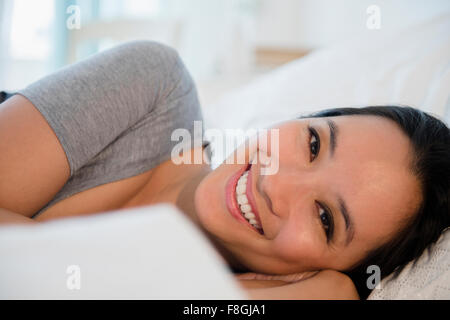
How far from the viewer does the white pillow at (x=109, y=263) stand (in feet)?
1.05

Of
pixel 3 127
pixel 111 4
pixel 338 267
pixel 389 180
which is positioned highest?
pixel 111 4

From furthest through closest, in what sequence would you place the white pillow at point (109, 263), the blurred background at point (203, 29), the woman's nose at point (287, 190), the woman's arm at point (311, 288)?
1. the blurred background at point (203, 29)
2. the woman's nose at point (287, 190)
3. the woman's arm at point (311, 288)
4. the white pillow at point (109, 263)

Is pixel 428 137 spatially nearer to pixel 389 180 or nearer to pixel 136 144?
pixel 389 180

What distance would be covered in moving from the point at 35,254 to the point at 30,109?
561 millimetres

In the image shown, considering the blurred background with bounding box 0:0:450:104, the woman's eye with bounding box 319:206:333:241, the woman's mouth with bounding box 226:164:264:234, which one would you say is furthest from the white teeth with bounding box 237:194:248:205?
the blurred background with bounding box 0:0:450:104

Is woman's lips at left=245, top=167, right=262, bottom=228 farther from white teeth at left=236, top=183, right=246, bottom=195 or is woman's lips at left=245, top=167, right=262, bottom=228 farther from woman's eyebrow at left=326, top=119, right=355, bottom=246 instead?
woman's eyebrow at left=326, top=119, right=355, bottom=246

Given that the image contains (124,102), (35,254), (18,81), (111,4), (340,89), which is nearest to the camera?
(35,254)

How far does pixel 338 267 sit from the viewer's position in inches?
30.9

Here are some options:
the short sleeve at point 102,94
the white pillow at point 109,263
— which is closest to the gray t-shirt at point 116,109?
the short sleeve at point 102,94

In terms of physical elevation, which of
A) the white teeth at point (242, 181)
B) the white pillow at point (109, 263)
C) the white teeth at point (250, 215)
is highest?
the white pillow at point (109, 263)

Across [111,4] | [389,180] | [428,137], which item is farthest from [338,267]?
[111,4]

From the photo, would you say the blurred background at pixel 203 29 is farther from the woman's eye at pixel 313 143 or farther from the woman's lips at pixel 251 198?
the woman's lips at pixel 251 198

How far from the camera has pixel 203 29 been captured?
10.7ft
